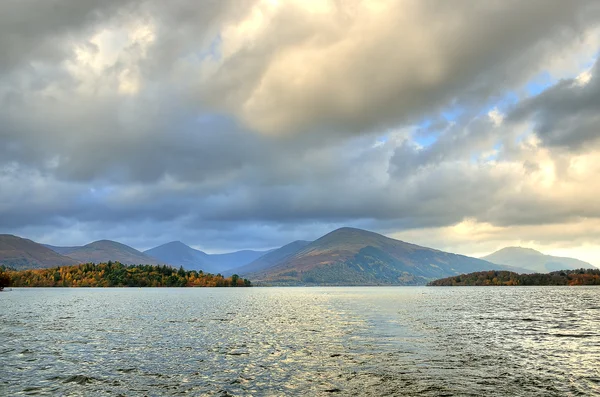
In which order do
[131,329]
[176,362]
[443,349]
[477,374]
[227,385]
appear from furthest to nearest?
[131,329] → [443,349] → [176,362] → [477,374] → [227,385]

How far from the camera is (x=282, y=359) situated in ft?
171

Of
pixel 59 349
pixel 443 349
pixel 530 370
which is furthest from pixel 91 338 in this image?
pixel 530 370

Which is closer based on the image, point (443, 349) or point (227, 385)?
point (227, 385)

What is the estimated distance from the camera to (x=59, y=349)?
6072cm

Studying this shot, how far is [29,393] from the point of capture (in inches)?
1452

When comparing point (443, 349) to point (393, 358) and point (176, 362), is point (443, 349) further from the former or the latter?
point (176, 362)

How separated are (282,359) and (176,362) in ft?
40.6

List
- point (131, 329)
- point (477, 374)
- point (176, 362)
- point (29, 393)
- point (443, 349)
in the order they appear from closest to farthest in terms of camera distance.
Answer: point (29, 393), point (477, 374), point (176, 362), point (443, 349), point (131, 329)

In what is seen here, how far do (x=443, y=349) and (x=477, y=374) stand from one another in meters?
16.2

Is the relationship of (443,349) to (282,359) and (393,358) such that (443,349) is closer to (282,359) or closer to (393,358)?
(393,358)

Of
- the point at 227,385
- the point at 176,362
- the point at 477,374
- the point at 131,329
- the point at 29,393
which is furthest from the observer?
the point at 131,329

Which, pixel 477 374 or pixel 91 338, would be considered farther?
pixel 91 338

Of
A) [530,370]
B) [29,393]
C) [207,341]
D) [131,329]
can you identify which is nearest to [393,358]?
[530,370]

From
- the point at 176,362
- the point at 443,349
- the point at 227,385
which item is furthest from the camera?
the point at 443,349
